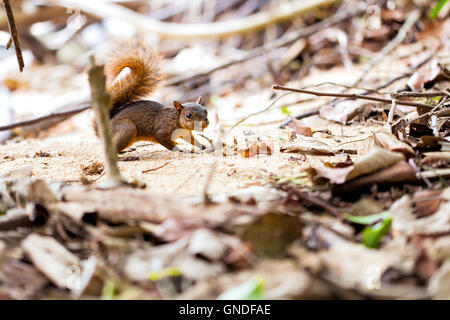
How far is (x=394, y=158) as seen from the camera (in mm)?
1853

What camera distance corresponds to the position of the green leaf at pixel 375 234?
142 cm

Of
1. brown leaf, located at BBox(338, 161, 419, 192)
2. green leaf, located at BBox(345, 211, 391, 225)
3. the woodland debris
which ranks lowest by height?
the woodland debris

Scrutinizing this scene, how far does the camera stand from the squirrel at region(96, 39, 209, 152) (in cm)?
387

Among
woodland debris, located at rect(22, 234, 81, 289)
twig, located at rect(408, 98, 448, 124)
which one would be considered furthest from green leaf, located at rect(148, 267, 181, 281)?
twig, located at rect(408, 98, 448, 124)

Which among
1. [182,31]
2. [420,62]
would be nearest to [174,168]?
[420,62]

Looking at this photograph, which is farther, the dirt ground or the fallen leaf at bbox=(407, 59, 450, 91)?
the fallen leaf at bbox=(407, 59, 450, 91)

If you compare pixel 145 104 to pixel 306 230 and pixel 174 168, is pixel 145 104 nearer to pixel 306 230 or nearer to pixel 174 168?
pixel 174 168

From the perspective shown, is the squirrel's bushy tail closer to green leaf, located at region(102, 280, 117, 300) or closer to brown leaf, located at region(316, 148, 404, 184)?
brown leaf, located at region(316, 148, 404, 184)

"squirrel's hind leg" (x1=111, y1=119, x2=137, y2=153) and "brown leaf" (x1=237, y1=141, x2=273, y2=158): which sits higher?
"squirrel's hind leg" (x1=111, y1=119, x2=137, y2=153)

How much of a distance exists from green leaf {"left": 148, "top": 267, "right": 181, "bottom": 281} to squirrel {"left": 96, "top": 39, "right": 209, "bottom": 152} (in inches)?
98.6

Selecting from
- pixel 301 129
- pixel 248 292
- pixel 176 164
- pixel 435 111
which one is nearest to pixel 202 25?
pixel 301 129

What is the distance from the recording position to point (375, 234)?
1.43m

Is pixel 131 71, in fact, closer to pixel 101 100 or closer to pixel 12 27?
pixel 12 27

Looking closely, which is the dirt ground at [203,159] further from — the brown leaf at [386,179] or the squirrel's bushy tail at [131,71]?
the squirrel's bushy tail at [131,71]
